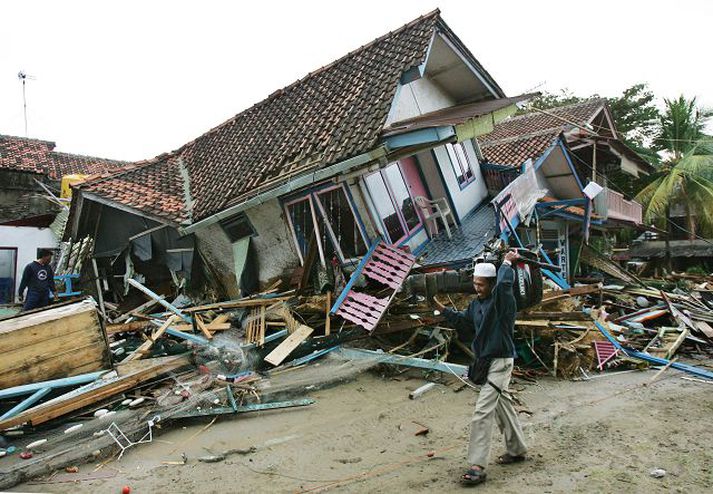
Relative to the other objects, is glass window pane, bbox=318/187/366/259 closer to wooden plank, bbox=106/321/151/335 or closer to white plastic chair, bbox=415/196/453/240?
white plastic chair, bbox=415/196/453/240

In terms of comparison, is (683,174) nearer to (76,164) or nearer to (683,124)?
(683,124)

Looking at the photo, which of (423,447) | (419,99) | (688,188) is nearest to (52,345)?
(423,447)

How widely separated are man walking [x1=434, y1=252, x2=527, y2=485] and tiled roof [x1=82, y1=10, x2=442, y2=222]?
429 centimetres

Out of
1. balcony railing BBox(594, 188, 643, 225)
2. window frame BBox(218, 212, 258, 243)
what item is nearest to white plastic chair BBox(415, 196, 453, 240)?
window frame BBox(218, 212, 258, 243)

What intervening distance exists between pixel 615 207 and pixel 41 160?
89.3 feet

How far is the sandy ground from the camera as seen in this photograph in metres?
3.89

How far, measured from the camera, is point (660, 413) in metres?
5.58

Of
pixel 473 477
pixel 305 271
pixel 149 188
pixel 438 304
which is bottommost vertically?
pixel 473 477

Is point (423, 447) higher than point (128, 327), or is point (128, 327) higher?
point (128, 327)

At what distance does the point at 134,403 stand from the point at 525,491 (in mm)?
4602

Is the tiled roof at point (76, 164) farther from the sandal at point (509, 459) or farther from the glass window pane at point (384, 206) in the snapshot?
the sandal at point (509, 459)

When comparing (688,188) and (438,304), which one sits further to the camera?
(688,188)

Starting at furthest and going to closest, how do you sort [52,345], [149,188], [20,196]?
[20,196] → [149,188] → [52,345]

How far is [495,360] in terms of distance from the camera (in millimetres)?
4156
